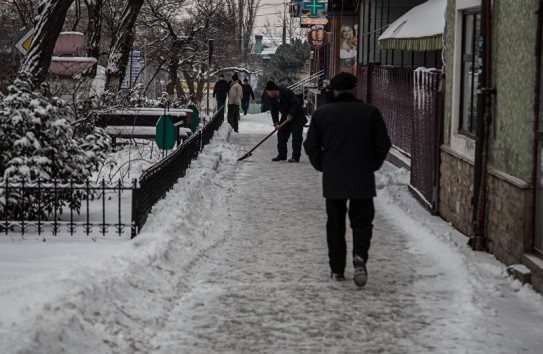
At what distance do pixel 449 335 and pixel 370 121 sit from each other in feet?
6.99

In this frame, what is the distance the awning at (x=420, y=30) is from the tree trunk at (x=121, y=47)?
705cm

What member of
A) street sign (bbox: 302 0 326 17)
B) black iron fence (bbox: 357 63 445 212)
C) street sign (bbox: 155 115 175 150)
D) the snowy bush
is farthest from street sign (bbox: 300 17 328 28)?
the snowy bush

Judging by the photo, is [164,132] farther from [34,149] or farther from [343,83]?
[343,83]

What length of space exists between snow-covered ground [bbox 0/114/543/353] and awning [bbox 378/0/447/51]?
3.84 metres

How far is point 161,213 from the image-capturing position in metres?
11.0

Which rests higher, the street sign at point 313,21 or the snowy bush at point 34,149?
the street sign at point 313,21

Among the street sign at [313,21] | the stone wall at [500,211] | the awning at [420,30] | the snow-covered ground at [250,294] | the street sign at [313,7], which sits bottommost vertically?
the snow-covered ground at [250,294]

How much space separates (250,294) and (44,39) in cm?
783

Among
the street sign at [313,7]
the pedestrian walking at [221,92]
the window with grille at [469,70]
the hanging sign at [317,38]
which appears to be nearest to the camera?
the window with grille at [469,70]

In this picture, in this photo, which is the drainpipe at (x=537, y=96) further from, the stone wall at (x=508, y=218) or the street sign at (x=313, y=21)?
the street sign at (x=313, y=21)

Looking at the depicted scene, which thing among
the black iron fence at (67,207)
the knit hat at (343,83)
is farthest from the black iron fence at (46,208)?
the knit hat at (343,83)

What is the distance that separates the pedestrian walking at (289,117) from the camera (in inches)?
792

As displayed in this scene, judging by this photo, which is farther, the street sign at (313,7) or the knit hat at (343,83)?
the street sign at (313,7)

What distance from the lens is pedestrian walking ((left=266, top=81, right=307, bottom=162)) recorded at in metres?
20.1
